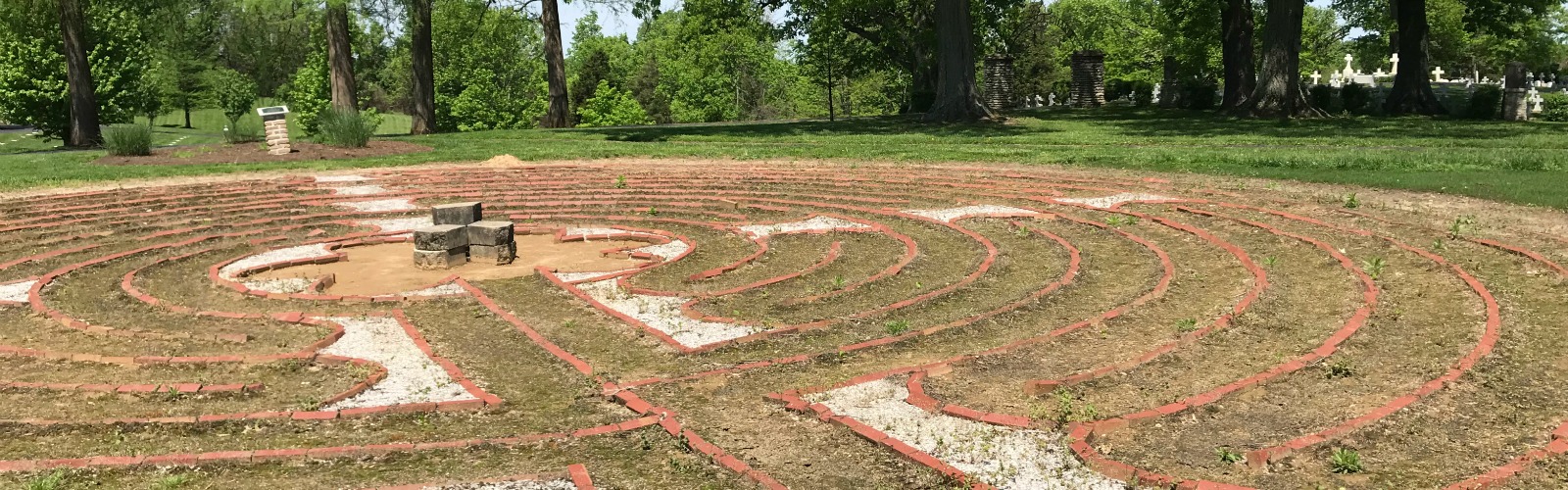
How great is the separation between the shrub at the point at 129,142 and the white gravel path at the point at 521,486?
2337cm

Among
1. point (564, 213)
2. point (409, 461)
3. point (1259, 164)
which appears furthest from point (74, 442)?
point (1259, 164)

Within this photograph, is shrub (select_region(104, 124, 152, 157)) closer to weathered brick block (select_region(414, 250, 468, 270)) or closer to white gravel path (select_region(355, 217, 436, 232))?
white gravel path (select_region(355, 217, 436, 232))

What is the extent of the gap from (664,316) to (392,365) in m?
2.25

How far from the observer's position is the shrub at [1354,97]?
3869 centimetres

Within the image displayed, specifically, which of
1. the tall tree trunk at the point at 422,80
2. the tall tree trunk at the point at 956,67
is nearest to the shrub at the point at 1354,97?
the tall tree trunk at the point at 956,67

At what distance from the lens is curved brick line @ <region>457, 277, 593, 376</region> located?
7.91 m

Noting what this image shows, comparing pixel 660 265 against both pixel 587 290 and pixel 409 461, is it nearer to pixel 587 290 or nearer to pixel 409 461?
pixel 587 290

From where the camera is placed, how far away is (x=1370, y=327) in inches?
325

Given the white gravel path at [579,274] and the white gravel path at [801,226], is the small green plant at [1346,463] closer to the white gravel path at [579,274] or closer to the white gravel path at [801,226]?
the white gravel path at [579,274]

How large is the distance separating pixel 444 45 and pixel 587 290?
68722mm

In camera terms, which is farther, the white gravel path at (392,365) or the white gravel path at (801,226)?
the white gravel path at (801,226)

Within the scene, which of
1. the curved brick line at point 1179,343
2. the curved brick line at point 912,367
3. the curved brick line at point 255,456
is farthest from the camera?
the curved brick line at point 912,367

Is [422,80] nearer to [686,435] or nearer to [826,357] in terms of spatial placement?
[826,357]

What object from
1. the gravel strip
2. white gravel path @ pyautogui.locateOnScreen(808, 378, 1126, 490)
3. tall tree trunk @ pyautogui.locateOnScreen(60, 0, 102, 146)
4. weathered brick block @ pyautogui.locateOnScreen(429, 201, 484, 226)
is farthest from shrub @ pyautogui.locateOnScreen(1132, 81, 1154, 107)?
white gravel path @ pyautogui.locateOnScreen(808, 378, 1126, 490)
